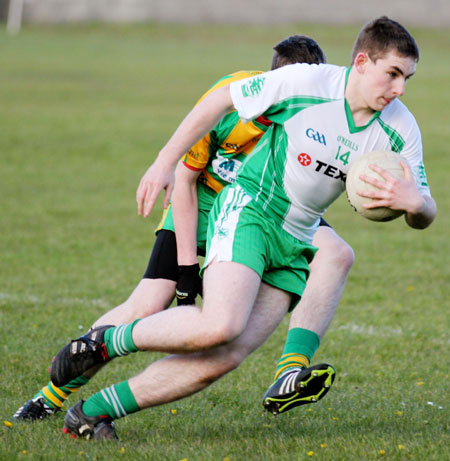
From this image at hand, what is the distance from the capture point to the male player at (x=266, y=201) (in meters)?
4.28

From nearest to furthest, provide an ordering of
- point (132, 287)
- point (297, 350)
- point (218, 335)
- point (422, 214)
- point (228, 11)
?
1. point (218, 335)
2. point (422, 214)
3. point (297, 350)
4. point (132, 287)
5. point (228, 11)

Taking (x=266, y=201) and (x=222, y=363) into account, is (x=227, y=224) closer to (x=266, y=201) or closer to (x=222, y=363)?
(x=266, y=201)

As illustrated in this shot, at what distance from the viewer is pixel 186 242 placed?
5.25 m

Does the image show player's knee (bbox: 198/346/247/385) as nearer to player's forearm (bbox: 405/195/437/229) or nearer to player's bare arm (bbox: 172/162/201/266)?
player's bare arm (bbox: 172/162/201/266)

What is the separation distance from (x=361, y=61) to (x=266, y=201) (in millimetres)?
887

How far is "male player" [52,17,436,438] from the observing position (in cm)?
428

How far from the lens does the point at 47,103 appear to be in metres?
23.7

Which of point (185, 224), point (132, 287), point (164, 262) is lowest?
point (132, 287)

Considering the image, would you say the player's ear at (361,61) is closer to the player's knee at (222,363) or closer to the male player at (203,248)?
the male player at (203,248)

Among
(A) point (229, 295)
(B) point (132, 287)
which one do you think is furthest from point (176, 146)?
(B) point (132, 287)

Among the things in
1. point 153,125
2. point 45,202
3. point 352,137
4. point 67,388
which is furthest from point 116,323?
point 153,125

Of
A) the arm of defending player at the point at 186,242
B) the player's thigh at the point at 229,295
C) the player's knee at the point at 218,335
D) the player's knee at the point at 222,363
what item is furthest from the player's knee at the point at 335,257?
the player's knee at the point at 218,335

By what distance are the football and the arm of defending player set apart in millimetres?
1225

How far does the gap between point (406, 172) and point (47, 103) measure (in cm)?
2050
